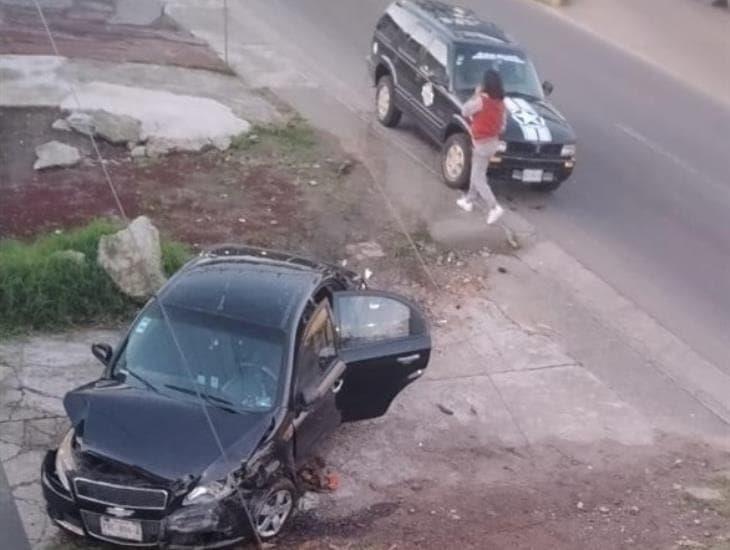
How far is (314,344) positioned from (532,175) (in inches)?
305

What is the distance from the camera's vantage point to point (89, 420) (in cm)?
982

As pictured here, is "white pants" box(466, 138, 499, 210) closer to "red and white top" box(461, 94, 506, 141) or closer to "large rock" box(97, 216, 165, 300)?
"red and white top" box(461, 94, 506, 141)

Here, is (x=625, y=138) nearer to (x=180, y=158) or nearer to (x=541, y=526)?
(x=180, y=158)

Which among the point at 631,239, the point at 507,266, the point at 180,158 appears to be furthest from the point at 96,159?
the point at 631,239

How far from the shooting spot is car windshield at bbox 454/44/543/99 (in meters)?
18.8

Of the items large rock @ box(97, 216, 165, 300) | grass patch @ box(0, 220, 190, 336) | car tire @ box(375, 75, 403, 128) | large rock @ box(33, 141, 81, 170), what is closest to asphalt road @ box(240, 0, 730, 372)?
car tire @ box(375, 75, 403, 128)

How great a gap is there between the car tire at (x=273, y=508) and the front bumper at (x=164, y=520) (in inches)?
6.9

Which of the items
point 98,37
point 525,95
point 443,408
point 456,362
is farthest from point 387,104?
point 443,408

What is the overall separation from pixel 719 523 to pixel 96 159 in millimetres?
9471

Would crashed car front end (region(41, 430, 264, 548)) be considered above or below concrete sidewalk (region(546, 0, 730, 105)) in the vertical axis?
above

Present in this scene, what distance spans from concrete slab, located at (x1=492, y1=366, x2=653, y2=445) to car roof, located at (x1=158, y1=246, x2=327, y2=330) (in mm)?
2526

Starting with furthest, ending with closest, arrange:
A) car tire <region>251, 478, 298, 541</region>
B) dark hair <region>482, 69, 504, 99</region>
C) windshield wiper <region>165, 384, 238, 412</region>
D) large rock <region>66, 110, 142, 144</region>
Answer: large rock <region>66, 110, 142, 144</region> → dark hair <region>482, 69, 504, 99</region> → windshield wiper <region>165, 384, 238, 412</region> → car tire <region>251, 478, 298, 541</region>

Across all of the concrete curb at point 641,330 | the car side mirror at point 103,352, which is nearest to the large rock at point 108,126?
the concrete curb at point 641,330

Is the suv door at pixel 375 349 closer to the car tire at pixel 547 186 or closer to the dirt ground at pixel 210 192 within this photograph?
the dirt ground at pixel 210 192
